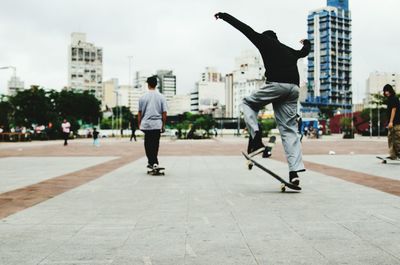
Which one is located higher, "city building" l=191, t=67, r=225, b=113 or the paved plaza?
"city building" l=191, t=67, r=225, b=113

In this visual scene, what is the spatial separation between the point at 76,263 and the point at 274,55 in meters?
4.02

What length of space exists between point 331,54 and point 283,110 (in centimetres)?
13749

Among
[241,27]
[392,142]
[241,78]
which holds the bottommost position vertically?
[392,142]

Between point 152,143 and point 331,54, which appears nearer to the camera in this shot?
point 152,143

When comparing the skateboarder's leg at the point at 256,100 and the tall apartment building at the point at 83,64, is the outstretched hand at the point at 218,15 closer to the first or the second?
the skateboarder's leg at the point at 256,100

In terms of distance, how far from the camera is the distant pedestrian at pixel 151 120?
8422 millimetres

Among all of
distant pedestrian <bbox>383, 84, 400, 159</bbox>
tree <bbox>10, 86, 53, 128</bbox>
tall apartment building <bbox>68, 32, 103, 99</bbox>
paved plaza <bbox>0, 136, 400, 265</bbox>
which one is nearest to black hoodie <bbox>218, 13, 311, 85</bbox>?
paved plaza <bbox>0, 136, 400, 265</bbox>

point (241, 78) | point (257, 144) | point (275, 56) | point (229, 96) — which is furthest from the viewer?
point (229, 96)

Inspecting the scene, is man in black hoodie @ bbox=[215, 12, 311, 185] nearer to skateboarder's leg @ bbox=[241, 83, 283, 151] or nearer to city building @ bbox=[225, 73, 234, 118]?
skateboarder's leg @ bbox=[241, 83, 283, 151]

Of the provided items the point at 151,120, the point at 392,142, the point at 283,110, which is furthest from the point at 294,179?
the point at 392,142

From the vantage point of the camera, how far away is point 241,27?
18.7ft

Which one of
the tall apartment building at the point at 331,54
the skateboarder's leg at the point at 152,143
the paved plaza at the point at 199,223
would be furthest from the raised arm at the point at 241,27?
the tall apartment building at the point at 331,54

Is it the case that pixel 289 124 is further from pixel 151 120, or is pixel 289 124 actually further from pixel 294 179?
pixel 151 120

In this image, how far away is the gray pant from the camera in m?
5.79
